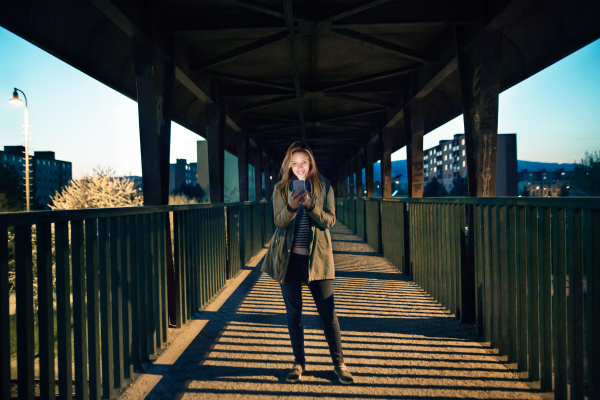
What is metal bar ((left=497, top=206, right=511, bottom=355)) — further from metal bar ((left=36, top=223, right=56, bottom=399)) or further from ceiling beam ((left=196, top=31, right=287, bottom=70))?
ceiling beam ((left=196, top=31, right=287, bottom=70))

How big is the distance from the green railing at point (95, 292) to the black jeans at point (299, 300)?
4.19 feet

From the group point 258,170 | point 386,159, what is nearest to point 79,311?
point 386,159

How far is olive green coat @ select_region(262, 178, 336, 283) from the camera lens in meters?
Answer: 2.79

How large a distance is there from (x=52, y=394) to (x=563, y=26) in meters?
7.51

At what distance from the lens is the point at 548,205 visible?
2.54 m

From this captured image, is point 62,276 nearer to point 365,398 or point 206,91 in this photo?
point 365,398

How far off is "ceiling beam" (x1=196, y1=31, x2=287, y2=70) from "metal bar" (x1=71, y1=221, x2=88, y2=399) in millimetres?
5324

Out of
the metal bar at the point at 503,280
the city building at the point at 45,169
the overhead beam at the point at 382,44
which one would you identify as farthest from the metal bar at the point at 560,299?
the city building at the point at 45,169

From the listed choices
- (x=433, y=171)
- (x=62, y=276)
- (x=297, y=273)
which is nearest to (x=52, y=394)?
(x=62, y=276)

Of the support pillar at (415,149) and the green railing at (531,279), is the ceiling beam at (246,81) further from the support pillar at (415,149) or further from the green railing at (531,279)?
the green railing at (531,279)

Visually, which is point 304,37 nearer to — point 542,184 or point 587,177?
point 587,177

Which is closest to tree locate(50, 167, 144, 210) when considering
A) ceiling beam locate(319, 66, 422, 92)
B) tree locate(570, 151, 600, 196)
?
ceiling beam locate(319, 66, 422, 92)

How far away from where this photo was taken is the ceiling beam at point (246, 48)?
6.64 metres

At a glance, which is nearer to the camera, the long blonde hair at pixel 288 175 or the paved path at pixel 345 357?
the paved path at pixel 345 357
